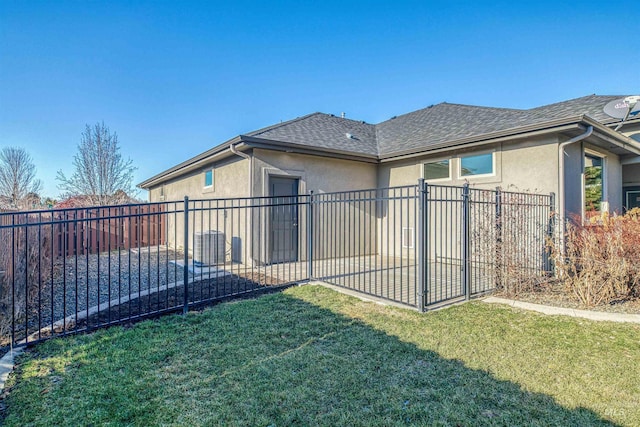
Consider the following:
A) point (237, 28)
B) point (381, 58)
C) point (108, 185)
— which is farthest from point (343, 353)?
point (108, 185)

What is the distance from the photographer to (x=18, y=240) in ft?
16.4

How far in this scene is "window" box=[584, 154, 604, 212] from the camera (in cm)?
846

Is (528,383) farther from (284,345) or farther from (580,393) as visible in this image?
(284,345)

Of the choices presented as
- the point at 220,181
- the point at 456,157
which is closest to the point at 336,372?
the point at 456,157

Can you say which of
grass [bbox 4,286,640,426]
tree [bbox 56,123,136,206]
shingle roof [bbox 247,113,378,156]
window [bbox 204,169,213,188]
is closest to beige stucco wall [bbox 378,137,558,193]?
shingle roof [bbox 247,113,378,156]

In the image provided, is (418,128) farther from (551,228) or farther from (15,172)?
(15,172)

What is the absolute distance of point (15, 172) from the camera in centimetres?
1778

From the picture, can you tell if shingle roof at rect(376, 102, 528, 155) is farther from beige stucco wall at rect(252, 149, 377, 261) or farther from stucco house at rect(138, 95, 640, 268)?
beige stucco wall at rect(252, 149, 377, 261)

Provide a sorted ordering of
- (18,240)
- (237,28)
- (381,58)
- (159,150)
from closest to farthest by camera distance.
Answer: (18,240), (237,28), (381,58), (159,150)

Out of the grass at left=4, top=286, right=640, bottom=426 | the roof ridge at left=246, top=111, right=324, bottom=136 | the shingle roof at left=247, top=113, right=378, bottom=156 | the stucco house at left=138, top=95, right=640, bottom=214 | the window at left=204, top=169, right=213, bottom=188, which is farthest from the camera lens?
the window at left=204, top=169, right=213, bottom=188

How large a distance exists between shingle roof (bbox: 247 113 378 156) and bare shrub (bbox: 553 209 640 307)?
19.2 ft

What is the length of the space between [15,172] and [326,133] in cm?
1892

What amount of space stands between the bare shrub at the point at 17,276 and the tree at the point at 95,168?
1198 centimetres

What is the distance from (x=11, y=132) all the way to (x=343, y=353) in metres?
21.2
